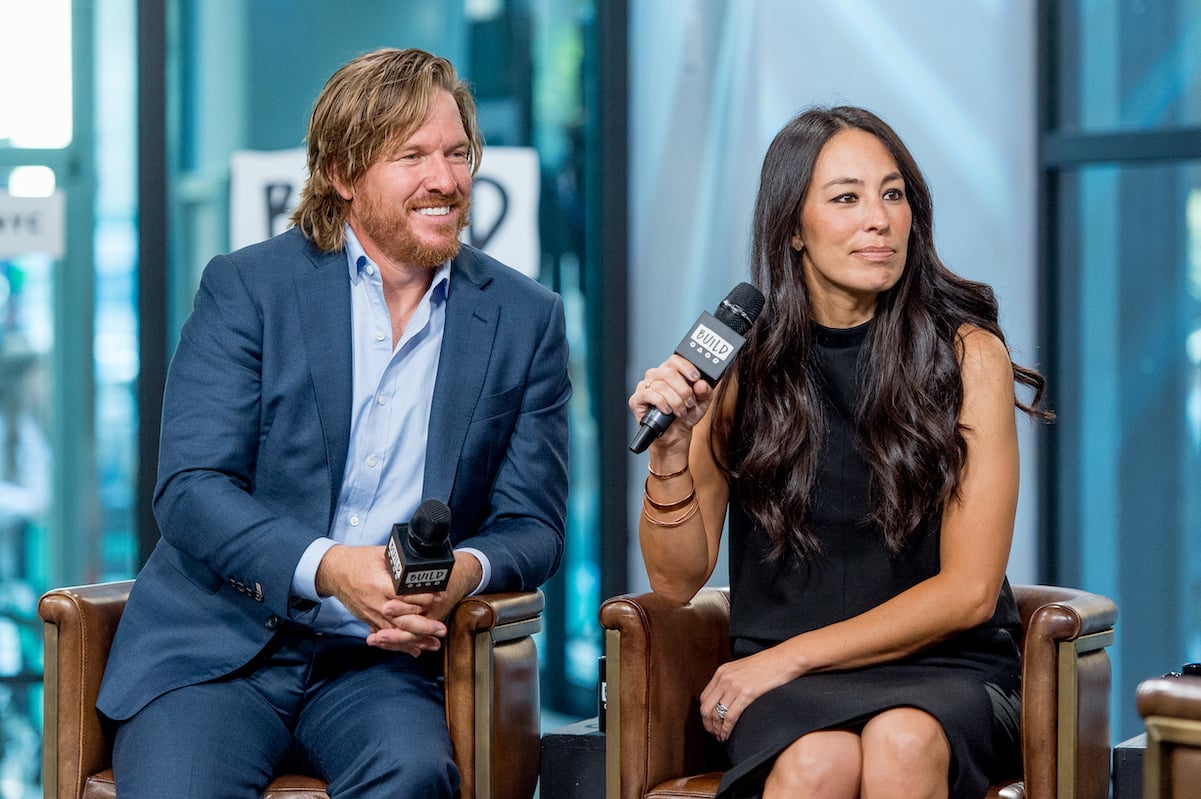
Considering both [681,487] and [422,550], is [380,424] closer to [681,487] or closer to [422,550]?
[422,550]

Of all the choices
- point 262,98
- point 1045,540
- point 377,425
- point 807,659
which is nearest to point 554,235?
point 262,98

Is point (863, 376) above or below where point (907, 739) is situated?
above

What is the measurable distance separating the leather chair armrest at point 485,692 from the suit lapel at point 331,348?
0.32 meters

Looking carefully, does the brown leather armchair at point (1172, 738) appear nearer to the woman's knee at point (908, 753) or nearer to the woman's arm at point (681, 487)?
the woman's knee at point (908, 753)

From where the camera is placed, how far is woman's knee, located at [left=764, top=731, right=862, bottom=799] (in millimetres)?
2143

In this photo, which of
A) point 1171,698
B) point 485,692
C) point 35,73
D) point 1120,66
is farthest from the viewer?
point 1120,66

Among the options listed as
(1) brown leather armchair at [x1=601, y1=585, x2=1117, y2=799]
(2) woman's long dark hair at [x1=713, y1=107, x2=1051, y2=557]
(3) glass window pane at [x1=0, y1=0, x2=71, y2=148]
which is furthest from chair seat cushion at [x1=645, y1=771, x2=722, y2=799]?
(3) glass window pane at [x1=0, y1=0, x2=71, y2=148]

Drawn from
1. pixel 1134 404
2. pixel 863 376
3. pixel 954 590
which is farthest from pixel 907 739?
pixel 1134 404

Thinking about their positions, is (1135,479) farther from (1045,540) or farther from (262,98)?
(262,98)

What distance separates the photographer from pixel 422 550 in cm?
221

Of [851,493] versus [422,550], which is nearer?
[422,550]

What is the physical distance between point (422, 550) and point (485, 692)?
36 cm

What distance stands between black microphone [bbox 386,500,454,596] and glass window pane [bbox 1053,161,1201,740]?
9.06 ft

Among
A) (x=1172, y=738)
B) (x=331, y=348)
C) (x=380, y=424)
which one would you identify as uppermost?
(x=331, y=348)
